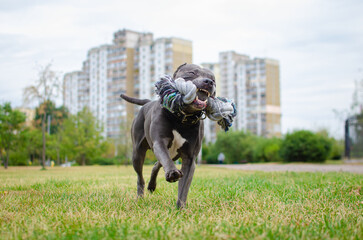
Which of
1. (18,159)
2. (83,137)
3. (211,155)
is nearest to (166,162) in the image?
(18,159)

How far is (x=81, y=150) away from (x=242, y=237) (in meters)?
38.1

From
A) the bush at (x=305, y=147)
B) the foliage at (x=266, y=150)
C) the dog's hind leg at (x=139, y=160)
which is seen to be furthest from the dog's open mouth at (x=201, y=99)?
the foliage at (x=266, y=150)

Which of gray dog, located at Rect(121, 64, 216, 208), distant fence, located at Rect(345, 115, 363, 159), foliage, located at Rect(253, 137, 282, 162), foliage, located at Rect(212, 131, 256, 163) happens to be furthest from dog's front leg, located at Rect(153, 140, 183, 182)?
foliage, located at Rect(212, 131, 256, 163)

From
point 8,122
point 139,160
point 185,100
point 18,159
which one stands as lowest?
point 18,159

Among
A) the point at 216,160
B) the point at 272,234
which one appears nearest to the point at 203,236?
the point at 272,234

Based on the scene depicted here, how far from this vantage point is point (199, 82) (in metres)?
4.17

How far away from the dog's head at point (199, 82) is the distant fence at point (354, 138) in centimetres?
2477

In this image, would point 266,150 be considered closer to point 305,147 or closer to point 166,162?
point 305,147

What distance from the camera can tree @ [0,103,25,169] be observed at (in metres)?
21.8

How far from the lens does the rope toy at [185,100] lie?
4031mm

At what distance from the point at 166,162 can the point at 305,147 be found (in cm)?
2993

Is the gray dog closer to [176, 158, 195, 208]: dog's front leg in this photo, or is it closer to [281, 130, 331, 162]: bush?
[176, 158, 195, 208]: dog's front leg

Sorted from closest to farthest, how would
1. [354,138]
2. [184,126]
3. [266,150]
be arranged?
[184,126] < [354,138] < [266,150]

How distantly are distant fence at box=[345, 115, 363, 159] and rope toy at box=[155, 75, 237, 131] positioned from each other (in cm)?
2444
